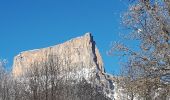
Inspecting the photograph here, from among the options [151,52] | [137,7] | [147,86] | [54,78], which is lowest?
[147,86]

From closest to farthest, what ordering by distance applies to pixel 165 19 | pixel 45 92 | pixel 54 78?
pixel 165 19, pixel 45 92, pixel 54 78

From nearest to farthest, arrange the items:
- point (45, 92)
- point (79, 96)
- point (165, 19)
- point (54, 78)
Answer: point (165, 19) < point (45, 92) < point (54, 78) < point (79, 96)

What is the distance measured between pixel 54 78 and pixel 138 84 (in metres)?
19.7

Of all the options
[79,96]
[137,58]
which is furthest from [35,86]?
[79,96]

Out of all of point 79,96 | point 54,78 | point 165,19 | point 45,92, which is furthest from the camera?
point 79,96

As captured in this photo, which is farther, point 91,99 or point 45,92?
point 91,99

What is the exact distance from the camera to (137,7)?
24.1 metres

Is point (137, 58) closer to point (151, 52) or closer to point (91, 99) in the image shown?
point (151, 52)

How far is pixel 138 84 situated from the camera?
79.5 ft

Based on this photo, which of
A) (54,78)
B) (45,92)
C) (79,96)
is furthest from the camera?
(79,96)

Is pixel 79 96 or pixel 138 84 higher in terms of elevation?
pixel 79 96

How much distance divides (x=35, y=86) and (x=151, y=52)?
63.1ft

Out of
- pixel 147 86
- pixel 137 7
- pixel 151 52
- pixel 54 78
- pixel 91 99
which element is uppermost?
pixel 91 99

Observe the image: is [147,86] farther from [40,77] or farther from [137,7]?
[40,77]
